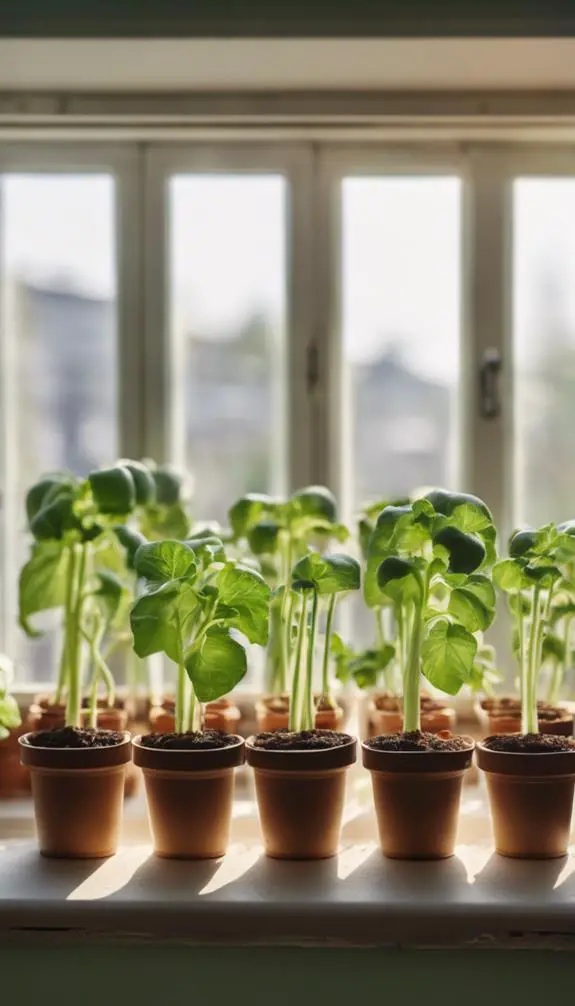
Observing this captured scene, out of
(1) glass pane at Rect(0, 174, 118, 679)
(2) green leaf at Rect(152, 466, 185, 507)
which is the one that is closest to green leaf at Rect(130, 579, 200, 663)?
(2) green leaf at Rect(152, 466, 185, 507)

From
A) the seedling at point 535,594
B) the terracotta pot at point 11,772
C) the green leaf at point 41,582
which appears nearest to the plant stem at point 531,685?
the seedling at point 535,594

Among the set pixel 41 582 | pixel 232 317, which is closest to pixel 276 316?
pixel 232 317

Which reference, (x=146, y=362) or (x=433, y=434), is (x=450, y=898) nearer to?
(x=433, y=434)

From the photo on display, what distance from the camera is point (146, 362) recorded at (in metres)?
1.78

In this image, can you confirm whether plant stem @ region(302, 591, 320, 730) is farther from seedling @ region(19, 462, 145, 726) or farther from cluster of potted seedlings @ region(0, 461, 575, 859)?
seedling @ region(19, 462, 145, 726)

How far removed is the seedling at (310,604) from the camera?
1319 mm

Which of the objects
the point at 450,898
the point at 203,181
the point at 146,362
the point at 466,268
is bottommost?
the point at 450,898

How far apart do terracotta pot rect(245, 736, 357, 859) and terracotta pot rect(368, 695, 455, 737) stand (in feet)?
0.63

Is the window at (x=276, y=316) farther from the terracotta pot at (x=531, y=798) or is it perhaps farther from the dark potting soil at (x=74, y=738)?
the terracotta pot at (x=531, y=798)

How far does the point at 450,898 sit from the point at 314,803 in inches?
8.3

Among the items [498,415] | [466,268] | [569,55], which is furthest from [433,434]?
[569,55]

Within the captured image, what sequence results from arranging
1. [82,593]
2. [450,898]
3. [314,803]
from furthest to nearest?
[82,593] < [314,803] < [450,898]

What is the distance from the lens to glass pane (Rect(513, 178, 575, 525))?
5.89 feet

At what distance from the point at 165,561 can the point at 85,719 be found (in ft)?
1.22
